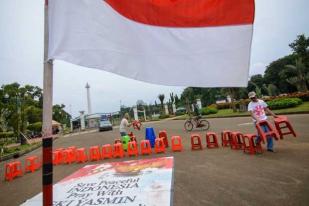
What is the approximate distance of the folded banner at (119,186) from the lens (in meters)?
5.39

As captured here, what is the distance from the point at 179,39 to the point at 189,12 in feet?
0.98

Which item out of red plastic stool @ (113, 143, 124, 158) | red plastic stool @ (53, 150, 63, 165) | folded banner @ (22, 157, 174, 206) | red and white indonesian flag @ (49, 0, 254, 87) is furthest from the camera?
red plastic stool @ (53, 150, 63, 165)

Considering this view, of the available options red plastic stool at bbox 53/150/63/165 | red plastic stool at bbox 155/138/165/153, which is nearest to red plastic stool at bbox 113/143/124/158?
red plastic stool at bbox 155/138/165/153

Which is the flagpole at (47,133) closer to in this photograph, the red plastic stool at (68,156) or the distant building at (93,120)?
the red plastic stool at (68,156)

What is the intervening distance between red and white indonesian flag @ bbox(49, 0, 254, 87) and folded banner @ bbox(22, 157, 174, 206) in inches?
113

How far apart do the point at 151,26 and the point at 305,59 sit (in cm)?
5976

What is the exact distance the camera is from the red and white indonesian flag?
2.78m

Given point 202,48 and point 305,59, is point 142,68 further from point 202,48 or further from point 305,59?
point 305,59

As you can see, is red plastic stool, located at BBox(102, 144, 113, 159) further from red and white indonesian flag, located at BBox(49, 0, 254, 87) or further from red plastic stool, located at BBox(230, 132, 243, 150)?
red and white indonesian flag, located at BBox(49, 0, 254, 87)

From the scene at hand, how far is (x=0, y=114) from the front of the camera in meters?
28.4

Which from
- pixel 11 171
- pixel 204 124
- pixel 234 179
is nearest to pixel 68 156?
pixel 11 171

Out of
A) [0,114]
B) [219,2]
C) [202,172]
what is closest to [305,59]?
[0,114]

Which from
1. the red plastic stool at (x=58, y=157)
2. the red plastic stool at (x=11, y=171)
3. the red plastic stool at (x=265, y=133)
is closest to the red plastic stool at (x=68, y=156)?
the red plastic stool at (x=58, y=157)

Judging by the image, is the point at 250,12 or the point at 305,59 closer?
the point at 250,12
